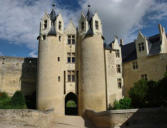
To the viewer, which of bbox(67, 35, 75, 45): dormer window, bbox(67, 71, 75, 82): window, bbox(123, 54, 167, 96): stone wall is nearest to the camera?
bbox(123, 54, 167, 96): stone wall

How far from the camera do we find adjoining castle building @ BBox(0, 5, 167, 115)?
70.3 feet

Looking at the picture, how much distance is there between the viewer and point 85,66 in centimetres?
2241

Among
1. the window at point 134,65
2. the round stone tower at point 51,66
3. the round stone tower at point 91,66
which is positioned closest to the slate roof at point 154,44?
the window at point 134,65

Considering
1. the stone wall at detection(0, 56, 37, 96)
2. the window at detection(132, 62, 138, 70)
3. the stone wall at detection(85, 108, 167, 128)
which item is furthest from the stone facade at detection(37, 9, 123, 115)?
the stone wall at detection(0, 56, 37, 96)

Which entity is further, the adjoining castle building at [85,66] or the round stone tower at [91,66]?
the adjoining castle building at [85,66]

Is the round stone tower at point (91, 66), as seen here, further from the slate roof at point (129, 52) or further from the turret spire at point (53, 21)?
the slate roof at point (129, 52)

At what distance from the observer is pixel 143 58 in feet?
80.0

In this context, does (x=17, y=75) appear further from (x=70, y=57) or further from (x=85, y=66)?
(x=85, y=66)

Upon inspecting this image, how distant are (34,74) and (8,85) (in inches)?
191

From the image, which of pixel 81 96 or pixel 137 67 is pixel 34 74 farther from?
pixel 137 67

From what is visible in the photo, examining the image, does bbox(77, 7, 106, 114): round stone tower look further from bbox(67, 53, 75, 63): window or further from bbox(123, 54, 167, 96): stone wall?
bbox(123, 54, 167, 96): stone wall

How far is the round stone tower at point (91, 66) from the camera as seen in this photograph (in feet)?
69.7

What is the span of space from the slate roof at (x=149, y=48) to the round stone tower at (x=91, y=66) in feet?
21.6


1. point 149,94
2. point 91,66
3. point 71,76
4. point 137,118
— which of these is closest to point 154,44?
point 149,94
